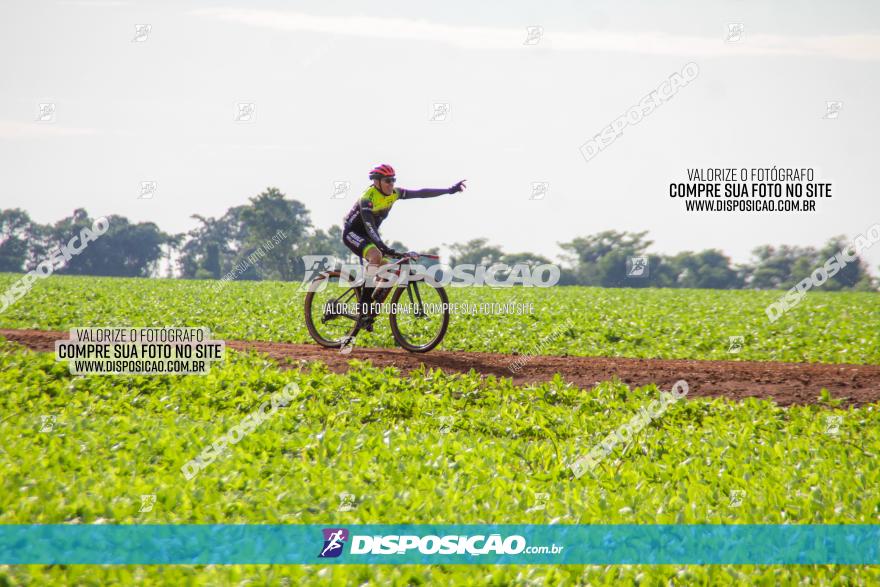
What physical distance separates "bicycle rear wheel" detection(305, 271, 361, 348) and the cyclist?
14.9 inches

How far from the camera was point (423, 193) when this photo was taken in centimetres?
1250

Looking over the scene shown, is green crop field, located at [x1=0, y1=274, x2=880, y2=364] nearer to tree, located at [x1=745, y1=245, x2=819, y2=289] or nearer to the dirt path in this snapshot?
the dirt path

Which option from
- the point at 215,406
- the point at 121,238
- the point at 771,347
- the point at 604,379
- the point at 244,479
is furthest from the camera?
the point at 121,238

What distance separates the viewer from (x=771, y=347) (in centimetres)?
1750

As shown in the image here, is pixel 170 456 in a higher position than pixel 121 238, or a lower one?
lower

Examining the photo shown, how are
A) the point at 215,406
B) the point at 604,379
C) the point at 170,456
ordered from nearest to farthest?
1. the point at 170,456
2. the point at 215,406
3. the point at 604,379

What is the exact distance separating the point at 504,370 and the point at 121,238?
9311cm

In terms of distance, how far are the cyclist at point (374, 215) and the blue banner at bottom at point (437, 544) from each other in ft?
21.4

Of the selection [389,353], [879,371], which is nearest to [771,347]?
[879,371]

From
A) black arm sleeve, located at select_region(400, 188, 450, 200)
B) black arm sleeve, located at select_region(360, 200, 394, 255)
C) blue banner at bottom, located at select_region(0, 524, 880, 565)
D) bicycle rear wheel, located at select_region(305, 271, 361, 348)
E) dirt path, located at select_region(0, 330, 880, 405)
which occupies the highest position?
black arm sleeve, located at select_region(400, 188, 450, 200)

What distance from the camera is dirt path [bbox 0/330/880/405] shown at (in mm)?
11156

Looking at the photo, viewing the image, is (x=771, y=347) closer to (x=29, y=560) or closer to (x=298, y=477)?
(x=298, y=477)

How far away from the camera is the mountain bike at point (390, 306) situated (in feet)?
40.6

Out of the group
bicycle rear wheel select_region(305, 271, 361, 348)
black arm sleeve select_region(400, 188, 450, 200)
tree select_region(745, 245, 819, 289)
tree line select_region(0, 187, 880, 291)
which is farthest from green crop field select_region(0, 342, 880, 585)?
tree select_region(745, 245, 819, 289)
